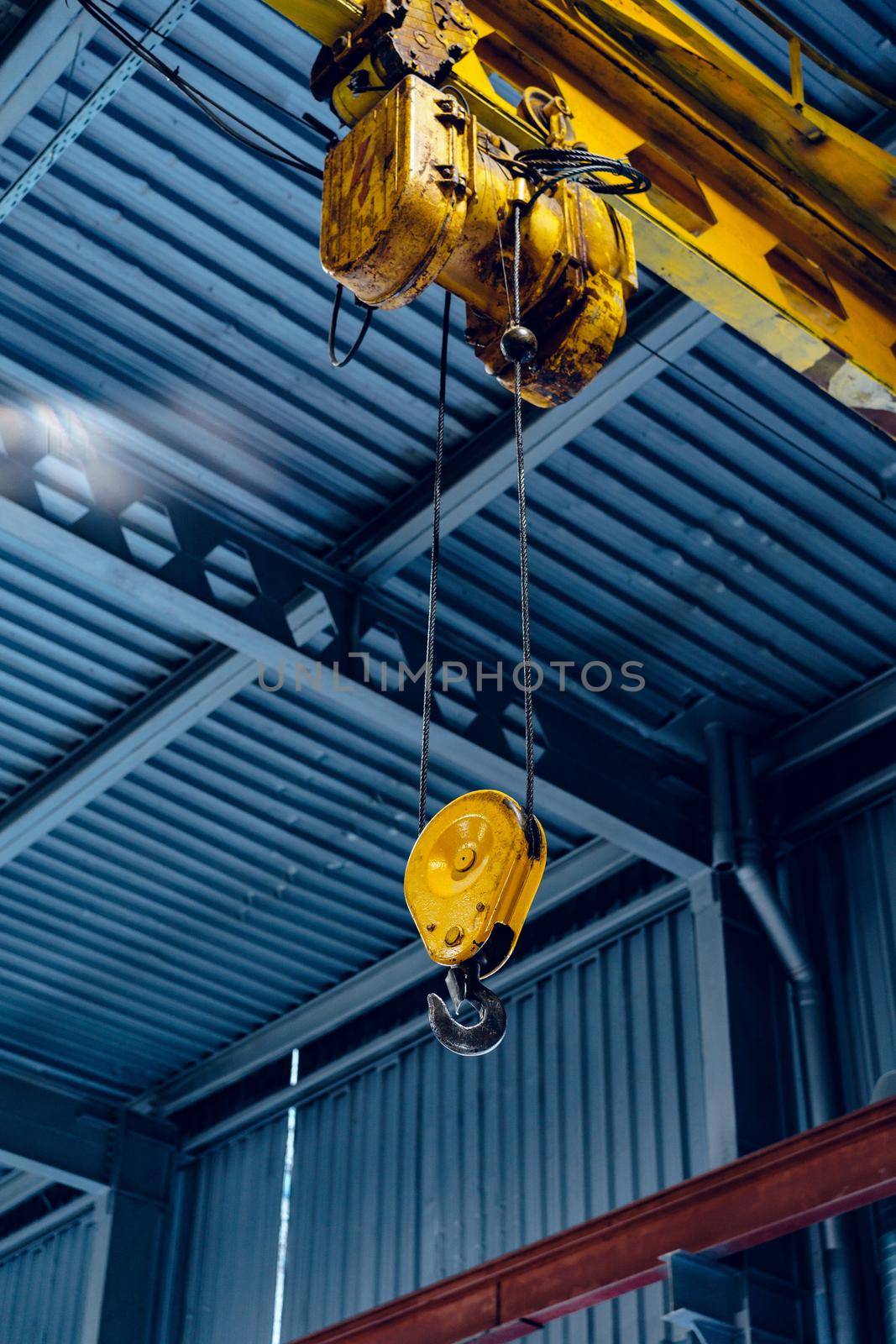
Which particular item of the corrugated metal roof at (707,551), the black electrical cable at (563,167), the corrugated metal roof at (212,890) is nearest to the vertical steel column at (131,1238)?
the corrugated metal roof at (212,890)

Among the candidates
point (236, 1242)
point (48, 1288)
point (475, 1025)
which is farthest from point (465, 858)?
point (48, 1288)

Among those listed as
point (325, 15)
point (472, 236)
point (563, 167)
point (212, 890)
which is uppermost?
point (212, 890)

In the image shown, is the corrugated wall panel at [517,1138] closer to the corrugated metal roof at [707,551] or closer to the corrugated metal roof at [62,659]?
the corrugated metal roof at [707,551]

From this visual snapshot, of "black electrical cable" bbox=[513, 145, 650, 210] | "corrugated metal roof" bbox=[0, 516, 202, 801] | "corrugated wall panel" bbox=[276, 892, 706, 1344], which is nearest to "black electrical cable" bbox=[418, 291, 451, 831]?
"black electrical cable" bbox=[513, 145, 650, 210]

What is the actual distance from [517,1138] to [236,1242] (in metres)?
3.15

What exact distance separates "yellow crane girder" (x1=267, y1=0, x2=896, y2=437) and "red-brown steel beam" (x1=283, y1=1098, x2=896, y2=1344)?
2.84 meters

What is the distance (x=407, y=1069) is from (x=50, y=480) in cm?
563

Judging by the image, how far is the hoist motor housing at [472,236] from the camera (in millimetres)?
4625

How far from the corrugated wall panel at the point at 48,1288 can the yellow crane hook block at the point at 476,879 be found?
1036 cm

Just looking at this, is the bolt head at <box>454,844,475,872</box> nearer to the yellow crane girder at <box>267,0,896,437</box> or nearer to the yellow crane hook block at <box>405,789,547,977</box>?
the yellow crane hook block at <box>405,789,547,977</box>

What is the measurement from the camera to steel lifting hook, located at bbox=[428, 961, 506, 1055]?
4.32 metres

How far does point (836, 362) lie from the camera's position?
6.65 metres

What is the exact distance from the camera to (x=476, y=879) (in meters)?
4.37

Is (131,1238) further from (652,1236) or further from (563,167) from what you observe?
(563,167)
